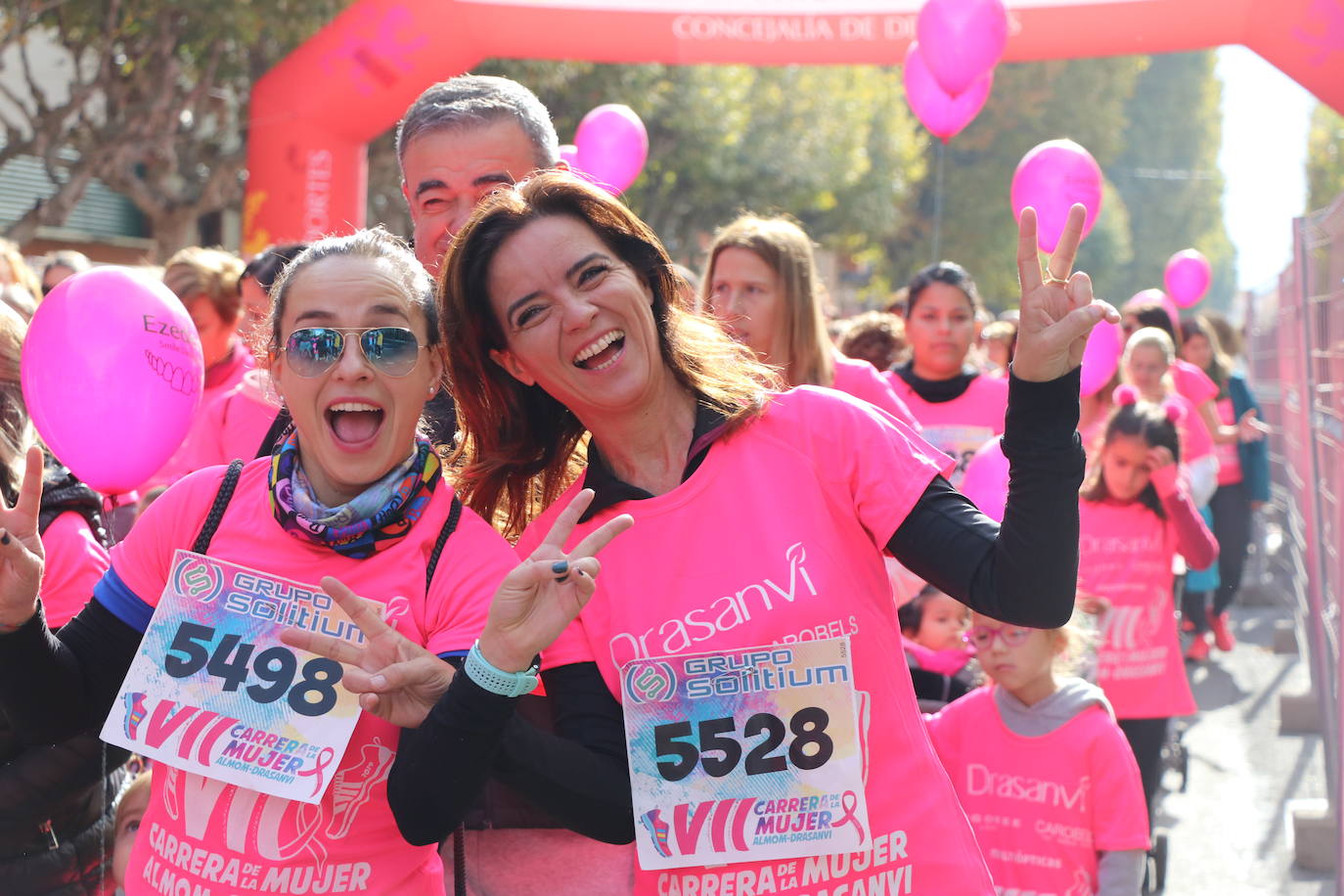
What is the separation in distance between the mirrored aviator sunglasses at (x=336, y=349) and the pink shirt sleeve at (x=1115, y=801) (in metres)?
2.18

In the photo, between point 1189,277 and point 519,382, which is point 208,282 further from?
point 1189,277

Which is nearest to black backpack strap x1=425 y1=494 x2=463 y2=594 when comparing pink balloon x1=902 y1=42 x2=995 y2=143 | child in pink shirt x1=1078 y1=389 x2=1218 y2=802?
child in pink shirt x1=1078 y1=389 x2=1218 y2=802

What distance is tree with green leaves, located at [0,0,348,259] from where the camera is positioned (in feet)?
46.3

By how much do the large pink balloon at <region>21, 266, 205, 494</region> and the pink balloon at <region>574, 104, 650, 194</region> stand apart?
345cm

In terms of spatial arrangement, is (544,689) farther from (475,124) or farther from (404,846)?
(475,124)

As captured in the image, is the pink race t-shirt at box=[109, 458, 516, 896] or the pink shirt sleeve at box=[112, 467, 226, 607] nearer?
the pink race t-shirt at box=[109, 458, 516, 896]

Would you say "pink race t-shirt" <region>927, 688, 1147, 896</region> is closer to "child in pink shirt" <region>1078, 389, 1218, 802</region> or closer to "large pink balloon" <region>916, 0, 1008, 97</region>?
"child in pink shirt" <region>1078, 389, 1218, 802</region>

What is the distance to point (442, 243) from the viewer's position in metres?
2.85

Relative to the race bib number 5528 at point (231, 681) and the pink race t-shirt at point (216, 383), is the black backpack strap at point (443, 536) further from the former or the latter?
the pink race t-shirt at point (216, 383)

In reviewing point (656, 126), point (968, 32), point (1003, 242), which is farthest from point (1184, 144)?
point (968, 32)

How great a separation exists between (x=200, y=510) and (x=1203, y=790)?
5873 mm

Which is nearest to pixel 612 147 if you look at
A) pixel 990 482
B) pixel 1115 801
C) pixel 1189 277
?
pixel 990 482

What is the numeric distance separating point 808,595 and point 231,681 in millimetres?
885

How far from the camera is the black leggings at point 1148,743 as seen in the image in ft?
17.0
